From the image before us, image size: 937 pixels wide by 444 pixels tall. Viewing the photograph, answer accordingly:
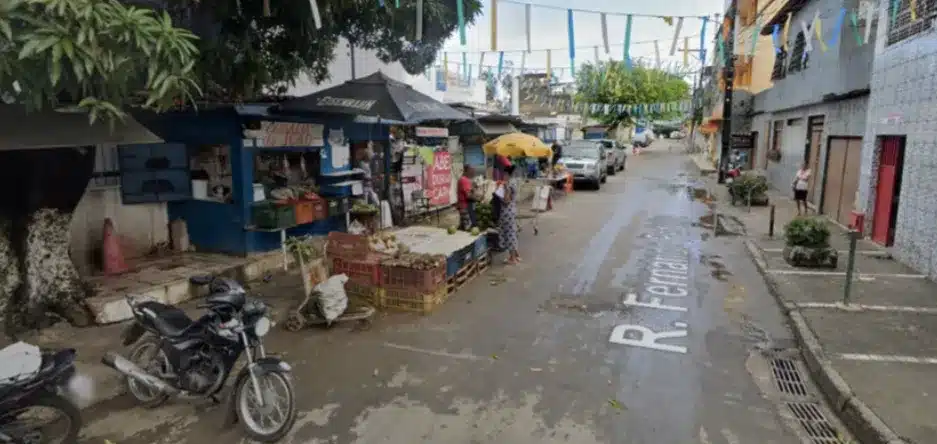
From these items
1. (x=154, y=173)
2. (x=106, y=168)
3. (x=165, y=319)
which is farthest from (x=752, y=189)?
(x=165, y=319)

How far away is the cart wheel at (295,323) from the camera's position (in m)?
6.77

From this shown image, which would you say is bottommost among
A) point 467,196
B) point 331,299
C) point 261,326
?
point 331,299

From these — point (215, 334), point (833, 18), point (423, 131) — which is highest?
point (833, 18)

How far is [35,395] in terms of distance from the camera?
3822mm

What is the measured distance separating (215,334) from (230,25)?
15.5ft

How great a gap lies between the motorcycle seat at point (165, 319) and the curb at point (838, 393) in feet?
17.6

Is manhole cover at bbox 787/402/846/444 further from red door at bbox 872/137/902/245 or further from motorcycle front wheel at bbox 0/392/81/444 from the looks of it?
red door at bbox 872/137/902/245

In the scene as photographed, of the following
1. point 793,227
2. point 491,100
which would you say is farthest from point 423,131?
point 491,100

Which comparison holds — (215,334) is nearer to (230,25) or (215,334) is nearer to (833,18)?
(230,25)

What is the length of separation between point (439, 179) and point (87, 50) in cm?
1220

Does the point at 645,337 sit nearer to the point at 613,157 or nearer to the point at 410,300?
the point at 410,300

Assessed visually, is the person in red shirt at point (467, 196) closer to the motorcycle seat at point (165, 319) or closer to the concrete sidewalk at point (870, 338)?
the concrete sidewalk at point (870, 338)

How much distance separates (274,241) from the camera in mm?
9891

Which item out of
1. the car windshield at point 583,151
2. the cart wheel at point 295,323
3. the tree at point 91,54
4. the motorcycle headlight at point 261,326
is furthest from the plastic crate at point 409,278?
the car windshield at point 583,151
